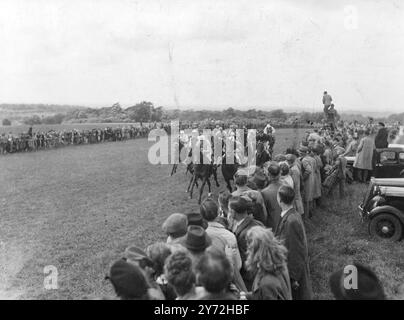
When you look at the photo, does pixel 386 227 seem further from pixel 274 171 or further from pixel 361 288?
pixel 361 288

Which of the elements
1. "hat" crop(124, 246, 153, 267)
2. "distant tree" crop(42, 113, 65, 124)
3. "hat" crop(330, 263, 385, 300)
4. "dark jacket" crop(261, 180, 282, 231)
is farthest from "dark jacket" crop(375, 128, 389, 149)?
"distant tree" crop(42, 113, 65, 124)

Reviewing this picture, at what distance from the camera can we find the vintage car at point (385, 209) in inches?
334

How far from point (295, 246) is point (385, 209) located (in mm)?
4609

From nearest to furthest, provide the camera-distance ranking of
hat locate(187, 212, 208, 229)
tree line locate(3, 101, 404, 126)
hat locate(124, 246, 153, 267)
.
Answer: hat locate(124, 246, 153, 267), hat locate(187, 212, 208, 229), tree line locate(3, 101, 404, 126)

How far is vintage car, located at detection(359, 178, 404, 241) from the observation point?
848 centimetres

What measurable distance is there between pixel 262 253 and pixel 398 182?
6.67 metres

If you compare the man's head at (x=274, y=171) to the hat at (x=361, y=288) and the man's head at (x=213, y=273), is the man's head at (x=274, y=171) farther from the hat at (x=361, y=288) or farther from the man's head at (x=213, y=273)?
the man's head at (x=213, y=273)

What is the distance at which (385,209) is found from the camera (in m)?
8.51

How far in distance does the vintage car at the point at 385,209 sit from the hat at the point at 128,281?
674cm

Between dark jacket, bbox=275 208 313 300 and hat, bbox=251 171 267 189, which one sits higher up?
hat, bbox=251 171 267 189

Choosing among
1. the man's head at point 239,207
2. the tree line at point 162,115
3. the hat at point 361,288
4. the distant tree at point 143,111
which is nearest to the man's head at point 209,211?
the man's head at point 239,207

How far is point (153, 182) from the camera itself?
16266 millimetres

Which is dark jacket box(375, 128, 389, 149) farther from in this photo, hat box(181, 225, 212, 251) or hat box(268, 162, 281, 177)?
hat box(181, 225, 212, 251)

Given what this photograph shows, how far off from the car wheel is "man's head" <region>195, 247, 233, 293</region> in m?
6.45
